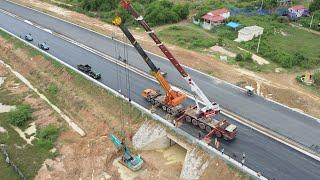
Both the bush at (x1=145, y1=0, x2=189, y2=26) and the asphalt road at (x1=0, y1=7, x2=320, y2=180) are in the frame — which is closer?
the asphalt road at (x1=0, y1=7, x2=320, y2=180)

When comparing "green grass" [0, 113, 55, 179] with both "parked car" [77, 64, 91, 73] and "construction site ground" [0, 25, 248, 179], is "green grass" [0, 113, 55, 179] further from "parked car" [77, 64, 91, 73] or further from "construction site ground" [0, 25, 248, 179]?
"parked car" [77, 64, 91, 73]

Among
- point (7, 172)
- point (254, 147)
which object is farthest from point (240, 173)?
point (7, 172)

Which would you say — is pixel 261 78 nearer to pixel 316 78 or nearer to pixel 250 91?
Answer: pixel 250 91

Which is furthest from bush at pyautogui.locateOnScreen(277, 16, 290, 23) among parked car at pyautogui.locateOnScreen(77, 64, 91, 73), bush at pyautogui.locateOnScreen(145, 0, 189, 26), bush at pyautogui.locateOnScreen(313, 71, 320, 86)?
parked car at pyautogui.locateOnScreen(77, 64, 91, 73)

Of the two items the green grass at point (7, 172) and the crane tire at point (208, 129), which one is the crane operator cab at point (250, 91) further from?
the green grass at point (7, 172)

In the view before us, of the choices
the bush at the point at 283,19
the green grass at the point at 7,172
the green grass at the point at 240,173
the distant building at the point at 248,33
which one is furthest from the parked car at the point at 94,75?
the bush at the point at 283,19

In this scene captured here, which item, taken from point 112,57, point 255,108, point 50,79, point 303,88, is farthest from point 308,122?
point 50,79
